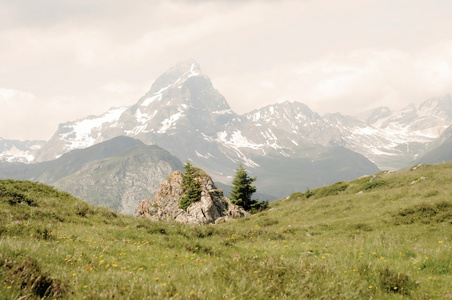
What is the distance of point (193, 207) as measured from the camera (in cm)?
5428

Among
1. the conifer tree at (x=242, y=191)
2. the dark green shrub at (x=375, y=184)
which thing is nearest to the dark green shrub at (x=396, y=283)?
the dark green shrub at (x=375, y=184)

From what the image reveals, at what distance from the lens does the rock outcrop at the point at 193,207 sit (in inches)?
2046

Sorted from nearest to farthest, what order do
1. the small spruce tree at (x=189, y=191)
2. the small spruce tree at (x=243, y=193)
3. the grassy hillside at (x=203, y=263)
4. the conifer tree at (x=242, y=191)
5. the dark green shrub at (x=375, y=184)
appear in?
the grassy hillside at (x=203, y=263)
the dark green shrub at (x=375, y=184)
the small spruce tree at (x=189, y=191)
the small spruce tree at (x=243, y=193)
the conifer tree at (x=242, y=191)

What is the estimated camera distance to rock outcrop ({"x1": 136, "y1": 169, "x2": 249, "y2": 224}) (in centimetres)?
5197

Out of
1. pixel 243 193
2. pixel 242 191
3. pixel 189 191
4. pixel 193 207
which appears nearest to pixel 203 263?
pixel 193 207

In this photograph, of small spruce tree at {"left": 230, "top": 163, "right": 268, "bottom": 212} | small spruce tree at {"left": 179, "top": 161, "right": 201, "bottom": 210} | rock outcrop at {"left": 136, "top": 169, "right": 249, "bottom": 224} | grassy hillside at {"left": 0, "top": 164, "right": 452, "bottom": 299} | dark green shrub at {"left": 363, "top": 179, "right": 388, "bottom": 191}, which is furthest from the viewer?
small spruce tree at {"left": 230, "top": 163, "right": 268, "bottom": 212}

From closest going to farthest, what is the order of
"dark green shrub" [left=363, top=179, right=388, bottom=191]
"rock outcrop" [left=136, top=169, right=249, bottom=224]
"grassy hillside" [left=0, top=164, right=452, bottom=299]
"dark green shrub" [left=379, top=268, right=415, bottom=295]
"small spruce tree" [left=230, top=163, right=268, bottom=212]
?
"grassy hillside" [left=0, top=164, right=452, bottom=299], "dark green shrub" [left=379, top=268, right=415, bottom=295], "dark green shrub" [left=363, top=179, right=388, bottom=191], "rock outcrop" [left=136, top=169, right=249, bottom=224], "small spruce tree" [left=230, top=163, right=268, bottom=212]

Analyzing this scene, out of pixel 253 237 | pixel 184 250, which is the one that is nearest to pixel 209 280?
pixel 184 250

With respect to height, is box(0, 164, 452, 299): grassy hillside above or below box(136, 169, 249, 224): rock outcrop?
above

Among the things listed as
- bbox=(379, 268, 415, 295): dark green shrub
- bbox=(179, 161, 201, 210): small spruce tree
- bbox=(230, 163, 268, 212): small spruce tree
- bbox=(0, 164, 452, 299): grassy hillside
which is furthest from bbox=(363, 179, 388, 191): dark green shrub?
bbox=(379, 268, 415, 295): dark green shrub

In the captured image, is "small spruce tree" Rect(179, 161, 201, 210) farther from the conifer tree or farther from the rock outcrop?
the conifer tree

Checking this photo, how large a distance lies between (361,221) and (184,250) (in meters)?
18.5

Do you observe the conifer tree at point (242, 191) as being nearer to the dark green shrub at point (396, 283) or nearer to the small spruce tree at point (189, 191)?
the small spruce tree at point (189, 191)

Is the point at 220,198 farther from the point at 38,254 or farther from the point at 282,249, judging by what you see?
the point at 38,254
